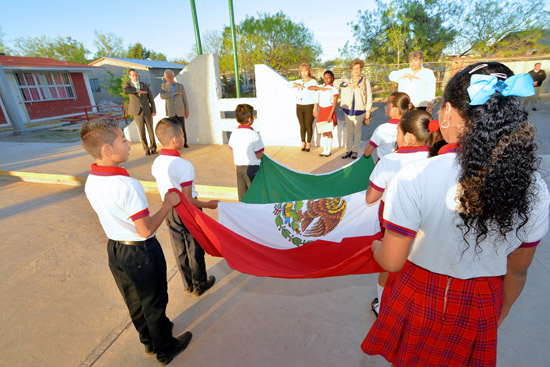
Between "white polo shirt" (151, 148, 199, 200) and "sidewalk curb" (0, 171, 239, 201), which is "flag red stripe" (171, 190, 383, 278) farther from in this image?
"sidewalk curb" (0, 171, 239, 201)

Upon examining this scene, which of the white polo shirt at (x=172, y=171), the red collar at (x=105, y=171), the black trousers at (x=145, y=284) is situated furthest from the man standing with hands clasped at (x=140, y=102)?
the black trousers at (x=145, y=284)

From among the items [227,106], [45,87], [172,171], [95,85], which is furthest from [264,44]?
[172,171]

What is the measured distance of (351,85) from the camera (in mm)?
5723

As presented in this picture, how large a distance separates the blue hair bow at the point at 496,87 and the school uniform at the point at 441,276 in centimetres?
21

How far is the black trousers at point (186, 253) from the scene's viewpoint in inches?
102

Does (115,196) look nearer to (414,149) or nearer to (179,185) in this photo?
(179,185)

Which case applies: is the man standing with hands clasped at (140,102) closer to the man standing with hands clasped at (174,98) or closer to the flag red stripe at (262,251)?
the man standing with hands clasped at (174,98)

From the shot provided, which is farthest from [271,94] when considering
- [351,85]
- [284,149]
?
[351,85]

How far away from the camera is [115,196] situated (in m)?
1.66

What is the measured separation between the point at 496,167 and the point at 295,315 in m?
2.04

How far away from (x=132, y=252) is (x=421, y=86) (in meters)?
5.02

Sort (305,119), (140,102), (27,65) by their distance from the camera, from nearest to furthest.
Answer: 1. (305,119)
2. (140,102)
3. (27,65)

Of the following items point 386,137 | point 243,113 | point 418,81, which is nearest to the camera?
point 386,137

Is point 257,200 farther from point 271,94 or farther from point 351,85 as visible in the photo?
point 271,94
